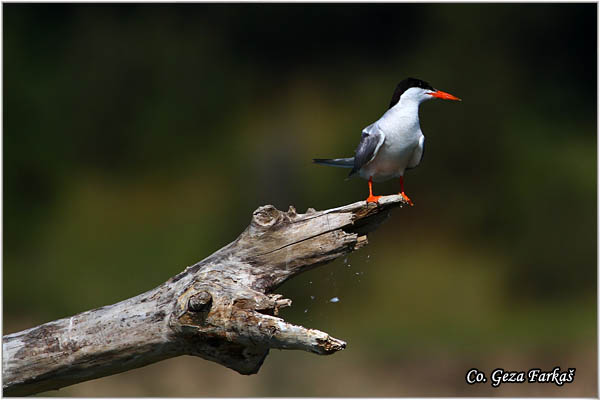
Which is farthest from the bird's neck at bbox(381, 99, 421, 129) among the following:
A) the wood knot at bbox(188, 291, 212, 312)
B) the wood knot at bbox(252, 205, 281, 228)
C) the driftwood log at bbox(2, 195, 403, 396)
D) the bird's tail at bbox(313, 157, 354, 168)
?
the wood knot at bbox(188, 291, 212, 312)

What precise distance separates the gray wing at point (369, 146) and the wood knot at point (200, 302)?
712 mm

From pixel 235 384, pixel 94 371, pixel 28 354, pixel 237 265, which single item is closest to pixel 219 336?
pixel 237 265

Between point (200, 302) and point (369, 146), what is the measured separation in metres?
0.77

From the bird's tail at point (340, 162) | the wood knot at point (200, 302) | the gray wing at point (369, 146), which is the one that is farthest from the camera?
the bird's tail at point (340, 162)

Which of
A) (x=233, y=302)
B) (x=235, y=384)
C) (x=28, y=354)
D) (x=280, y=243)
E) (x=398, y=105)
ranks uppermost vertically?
(x=398, y=105)

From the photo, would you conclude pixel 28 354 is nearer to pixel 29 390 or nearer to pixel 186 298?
pixel 29 390

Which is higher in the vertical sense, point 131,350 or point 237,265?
point 237,265

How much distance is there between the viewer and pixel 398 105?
211 centimetres

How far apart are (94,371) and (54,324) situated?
0.17 m

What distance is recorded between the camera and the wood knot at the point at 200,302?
163cm

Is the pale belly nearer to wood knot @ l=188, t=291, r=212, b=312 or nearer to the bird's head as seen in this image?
the bird's head

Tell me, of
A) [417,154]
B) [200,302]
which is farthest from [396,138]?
[200,302]

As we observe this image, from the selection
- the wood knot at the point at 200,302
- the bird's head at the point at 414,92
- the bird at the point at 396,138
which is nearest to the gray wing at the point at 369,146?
the bird at the point at 396,138

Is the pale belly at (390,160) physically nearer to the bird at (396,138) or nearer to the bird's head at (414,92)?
the bird at (396,138)
